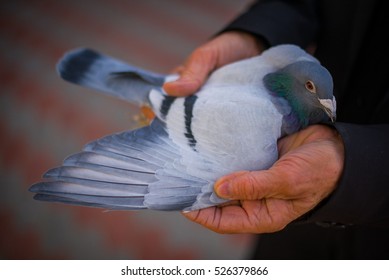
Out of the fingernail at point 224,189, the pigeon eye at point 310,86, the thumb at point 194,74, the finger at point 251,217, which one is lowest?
the finger at point 251,217

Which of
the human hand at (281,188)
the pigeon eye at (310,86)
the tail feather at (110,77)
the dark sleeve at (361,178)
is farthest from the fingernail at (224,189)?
the tail feather at (110,77)

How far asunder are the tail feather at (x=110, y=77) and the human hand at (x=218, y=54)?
0.59 feet

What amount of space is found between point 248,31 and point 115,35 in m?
2.70

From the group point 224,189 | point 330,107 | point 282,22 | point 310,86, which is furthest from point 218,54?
point 224,189

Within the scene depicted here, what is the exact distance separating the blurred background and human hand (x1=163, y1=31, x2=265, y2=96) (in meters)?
0.46

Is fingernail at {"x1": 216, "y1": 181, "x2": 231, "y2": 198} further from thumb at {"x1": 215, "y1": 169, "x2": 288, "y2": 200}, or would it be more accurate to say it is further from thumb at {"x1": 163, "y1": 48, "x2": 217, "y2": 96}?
thumb at {"x1": 163, "y1": 48, "x2": 217, "y2": 96}

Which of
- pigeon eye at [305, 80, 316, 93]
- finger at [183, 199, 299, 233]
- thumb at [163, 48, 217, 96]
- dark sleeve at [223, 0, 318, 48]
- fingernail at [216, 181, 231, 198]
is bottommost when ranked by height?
finger at [183, 199, 299, 233]

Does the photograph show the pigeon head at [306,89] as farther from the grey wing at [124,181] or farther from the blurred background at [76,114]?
the blurred background at [76,114]

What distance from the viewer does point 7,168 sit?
3.19m

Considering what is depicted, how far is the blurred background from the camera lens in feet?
9.64

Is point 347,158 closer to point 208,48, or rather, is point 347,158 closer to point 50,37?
point 208,48

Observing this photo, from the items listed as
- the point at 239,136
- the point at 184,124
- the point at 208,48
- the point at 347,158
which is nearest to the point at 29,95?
the point at 208,48

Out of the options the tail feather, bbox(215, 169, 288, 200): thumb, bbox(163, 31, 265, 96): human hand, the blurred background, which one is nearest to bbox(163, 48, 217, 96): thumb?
bbox(163, 31, 265, 96): human hand

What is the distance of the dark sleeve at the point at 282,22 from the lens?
2.06 m
